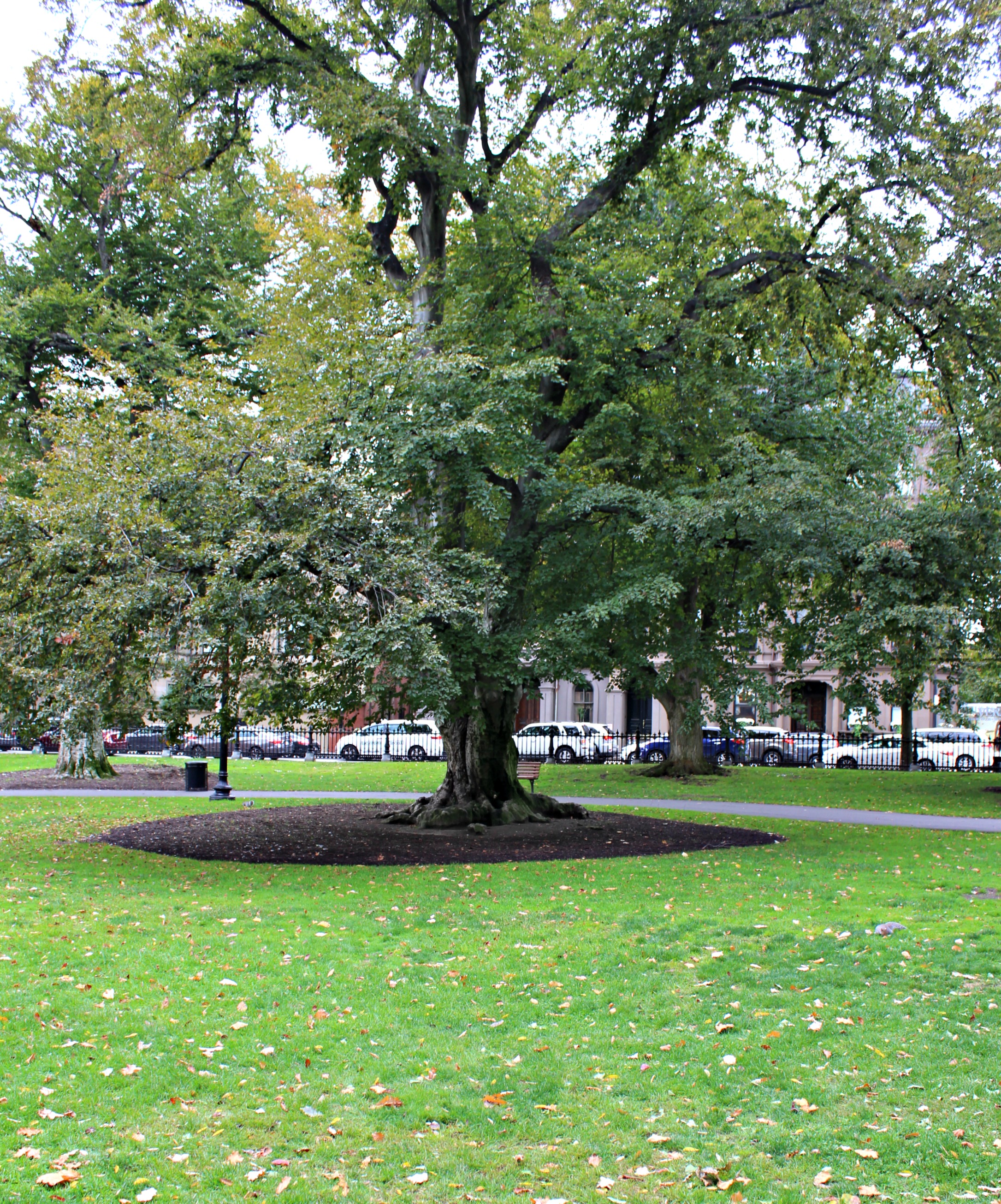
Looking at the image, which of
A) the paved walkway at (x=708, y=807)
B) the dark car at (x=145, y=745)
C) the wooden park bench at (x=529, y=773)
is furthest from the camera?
the dark car at (x=145, y=745)

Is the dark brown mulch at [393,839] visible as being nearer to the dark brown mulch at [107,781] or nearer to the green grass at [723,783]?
the green grass at [723,783]

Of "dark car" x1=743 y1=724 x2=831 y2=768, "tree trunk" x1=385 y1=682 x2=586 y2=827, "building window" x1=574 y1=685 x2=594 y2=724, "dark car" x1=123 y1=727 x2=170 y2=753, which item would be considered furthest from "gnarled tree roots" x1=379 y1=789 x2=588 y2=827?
"building window" x1=574 y1=685 x2=594 y2=724

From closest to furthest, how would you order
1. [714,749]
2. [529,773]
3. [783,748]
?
1. [529,773]
2. [714,749]
3. [783,748]

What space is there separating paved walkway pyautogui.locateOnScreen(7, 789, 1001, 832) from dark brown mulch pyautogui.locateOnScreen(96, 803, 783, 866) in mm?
2301

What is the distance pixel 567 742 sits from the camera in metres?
39.2

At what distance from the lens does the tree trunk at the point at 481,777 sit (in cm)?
1655

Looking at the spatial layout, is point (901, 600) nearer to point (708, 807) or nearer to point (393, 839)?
point (708, 807)

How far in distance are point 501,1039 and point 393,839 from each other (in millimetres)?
9124

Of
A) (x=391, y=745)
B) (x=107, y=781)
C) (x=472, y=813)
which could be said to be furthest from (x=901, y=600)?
(x=391, y=745)

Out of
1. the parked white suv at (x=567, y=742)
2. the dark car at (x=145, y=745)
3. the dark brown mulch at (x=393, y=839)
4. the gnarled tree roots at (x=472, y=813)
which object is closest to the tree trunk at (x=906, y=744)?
the parked white suv at (x=567, y=742)

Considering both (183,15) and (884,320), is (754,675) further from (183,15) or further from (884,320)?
(183,15)

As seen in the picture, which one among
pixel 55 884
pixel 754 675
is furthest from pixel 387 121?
pixel 55 884

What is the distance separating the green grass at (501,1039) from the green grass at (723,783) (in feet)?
37.0

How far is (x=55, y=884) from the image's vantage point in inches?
420
